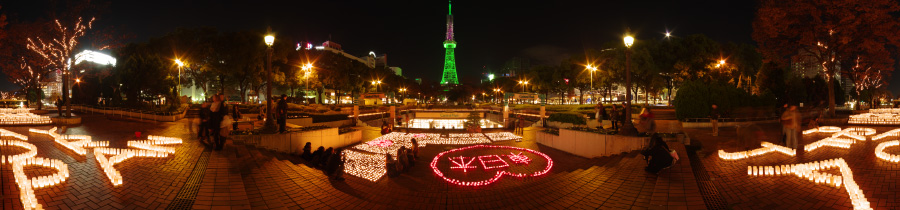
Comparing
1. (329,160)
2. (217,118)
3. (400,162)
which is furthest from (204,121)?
(400,162)

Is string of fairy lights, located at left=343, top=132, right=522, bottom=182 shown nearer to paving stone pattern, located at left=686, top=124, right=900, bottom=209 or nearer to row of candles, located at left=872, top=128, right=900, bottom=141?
paving stone pattern, located at left=686, top=124, right=900, bottom=209

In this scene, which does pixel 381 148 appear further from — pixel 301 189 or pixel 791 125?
pixel 791 125

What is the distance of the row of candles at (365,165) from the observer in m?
9.51

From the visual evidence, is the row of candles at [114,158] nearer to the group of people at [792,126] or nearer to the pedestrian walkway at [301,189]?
the pedestrian walkway at [301,189]

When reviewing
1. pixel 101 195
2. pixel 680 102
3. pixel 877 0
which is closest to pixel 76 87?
pixel 101 195

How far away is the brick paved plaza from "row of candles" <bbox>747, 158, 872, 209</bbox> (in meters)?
0.15

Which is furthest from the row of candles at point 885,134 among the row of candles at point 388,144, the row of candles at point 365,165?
the row of candles at point 365,165

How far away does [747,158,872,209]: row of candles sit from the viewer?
18.0 feet

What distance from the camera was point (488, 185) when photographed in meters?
8.27

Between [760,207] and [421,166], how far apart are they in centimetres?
754

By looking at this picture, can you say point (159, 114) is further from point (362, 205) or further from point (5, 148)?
point (362, 205)

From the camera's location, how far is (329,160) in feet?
28.3

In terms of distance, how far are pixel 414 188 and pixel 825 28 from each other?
1048 inches

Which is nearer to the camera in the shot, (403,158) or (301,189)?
(301,189)
